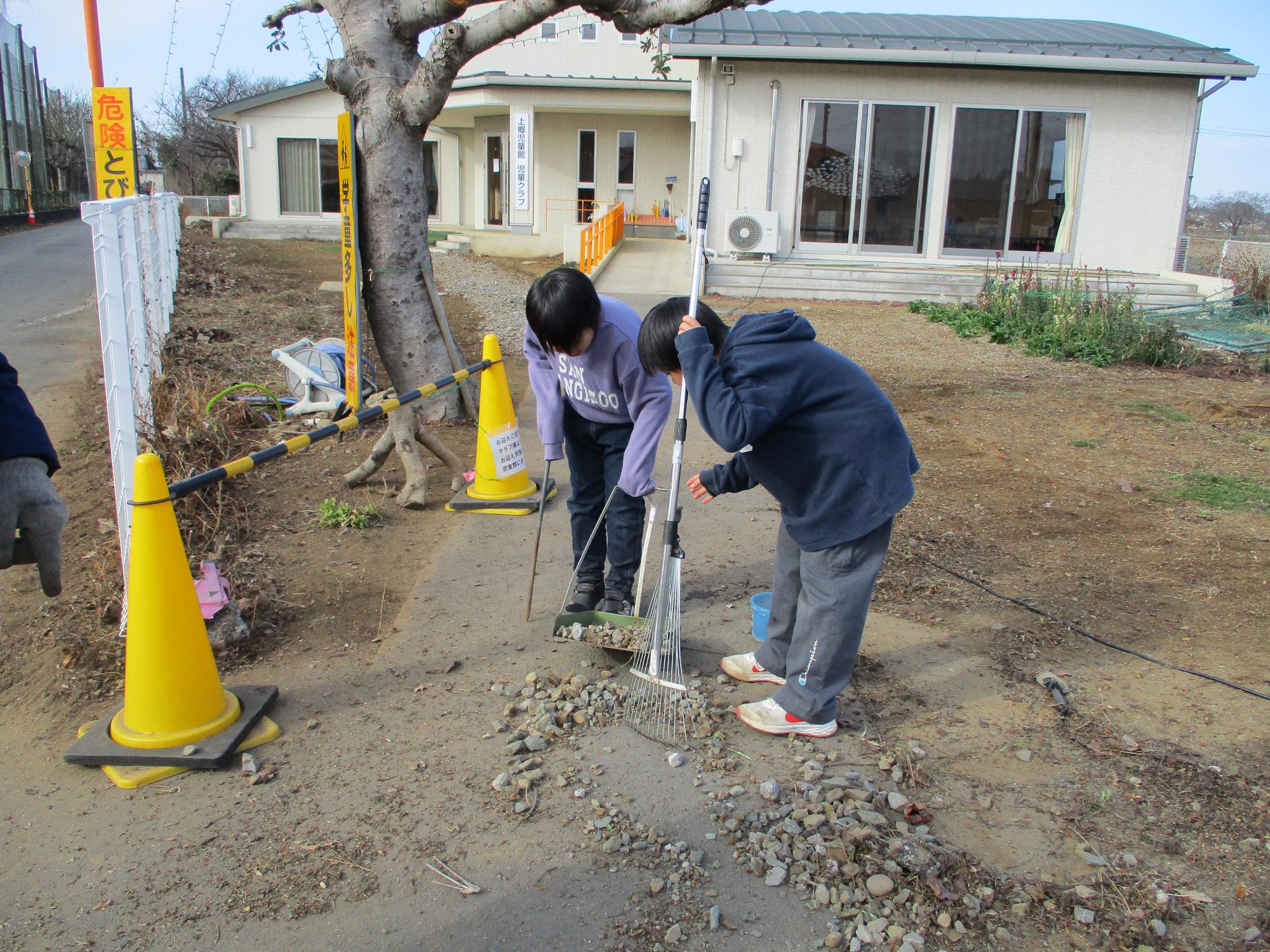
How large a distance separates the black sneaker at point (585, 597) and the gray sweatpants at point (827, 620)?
1059 mm

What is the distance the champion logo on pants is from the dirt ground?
226 millimetres

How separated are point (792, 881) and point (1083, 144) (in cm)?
1535

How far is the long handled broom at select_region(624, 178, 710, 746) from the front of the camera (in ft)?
10.6

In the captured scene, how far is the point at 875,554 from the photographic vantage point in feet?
9.82

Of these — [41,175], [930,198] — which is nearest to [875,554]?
[930,198]

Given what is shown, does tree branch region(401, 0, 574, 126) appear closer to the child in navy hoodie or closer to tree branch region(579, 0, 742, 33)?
tree branch region(579, 0, 742, 33)

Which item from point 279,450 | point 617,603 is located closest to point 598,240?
point 617,603

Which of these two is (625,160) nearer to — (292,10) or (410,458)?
(292,10)

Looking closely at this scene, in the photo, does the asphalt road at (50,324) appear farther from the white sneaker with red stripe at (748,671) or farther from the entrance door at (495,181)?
the entrance door at (495,181)

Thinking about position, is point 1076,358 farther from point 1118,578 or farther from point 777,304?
point 1118,578

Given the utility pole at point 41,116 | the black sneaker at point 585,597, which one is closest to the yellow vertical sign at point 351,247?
the black sneaker at point 585,597

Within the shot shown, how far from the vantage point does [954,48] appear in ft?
46.6

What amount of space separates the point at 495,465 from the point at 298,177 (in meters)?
23.7

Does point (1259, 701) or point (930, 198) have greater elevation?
point (930, 198)
